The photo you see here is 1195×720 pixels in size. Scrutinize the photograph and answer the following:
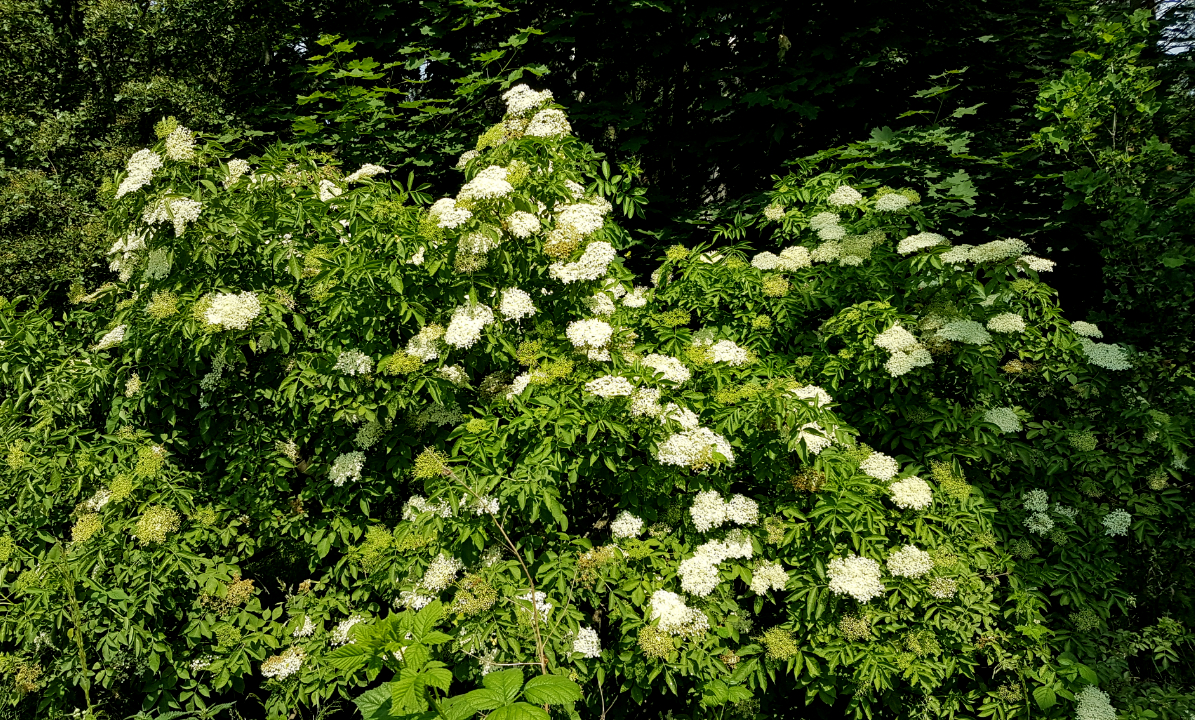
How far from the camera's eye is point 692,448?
2.80 metres

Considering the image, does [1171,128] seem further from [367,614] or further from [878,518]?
[367,614]

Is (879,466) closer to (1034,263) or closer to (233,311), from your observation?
(1034,263)

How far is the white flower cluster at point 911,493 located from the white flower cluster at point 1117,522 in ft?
3.43

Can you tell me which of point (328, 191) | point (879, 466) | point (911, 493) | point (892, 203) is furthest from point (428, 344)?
point (892, 203)

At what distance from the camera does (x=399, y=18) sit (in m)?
6.54


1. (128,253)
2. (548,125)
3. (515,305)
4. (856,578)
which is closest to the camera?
(856,578)

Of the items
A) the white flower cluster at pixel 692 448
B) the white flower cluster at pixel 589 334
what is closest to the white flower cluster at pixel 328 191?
the white flower cluster at pixel 589 334

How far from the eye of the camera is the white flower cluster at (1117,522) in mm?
3188

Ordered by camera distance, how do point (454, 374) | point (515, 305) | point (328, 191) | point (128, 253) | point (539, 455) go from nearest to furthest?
point (539, 455) < point (515, 305) < point (454, 374) < point (128, 253) < point (328, 191)

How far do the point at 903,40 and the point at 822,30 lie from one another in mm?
732

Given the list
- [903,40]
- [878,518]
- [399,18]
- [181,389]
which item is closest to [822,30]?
[903,40]

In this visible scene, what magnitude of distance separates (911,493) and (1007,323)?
1125mm

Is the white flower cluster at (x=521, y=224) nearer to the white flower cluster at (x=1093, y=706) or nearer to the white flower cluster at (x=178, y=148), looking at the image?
the white flower cluster at (x=178, y=148)

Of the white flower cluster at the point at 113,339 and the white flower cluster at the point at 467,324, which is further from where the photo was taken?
the white flower cluster at the point at 113,339
